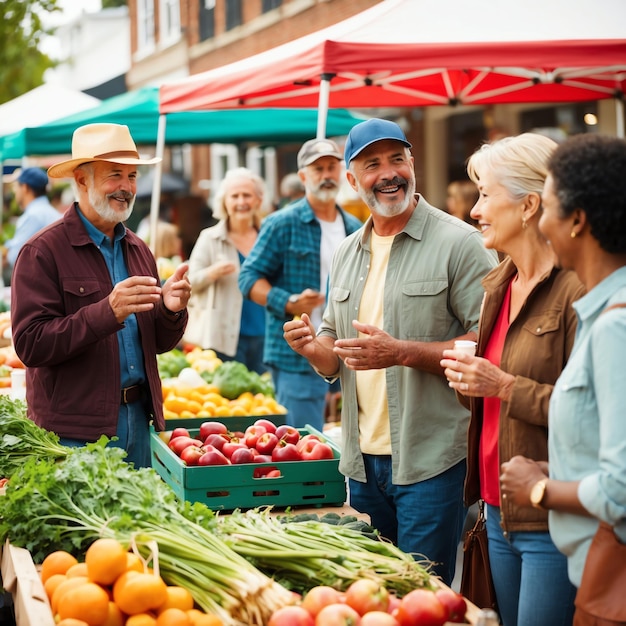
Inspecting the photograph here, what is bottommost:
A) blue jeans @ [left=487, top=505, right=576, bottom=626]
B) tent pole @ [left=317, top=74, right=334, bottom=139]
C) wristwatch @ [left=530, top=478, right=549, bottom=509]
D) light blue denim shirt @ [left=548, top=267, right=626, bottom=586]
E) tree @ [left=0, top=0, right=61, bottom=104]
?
blue jeans @ [left=487, top=505, right=576, bottom=626]

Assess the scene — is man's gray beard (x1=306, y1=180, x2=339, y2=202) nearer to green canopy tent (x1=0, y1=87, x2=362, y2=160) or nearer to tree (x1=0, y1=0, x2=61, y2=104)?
green canopy tent (x1=0, y1=87, x2=362, y2=160)

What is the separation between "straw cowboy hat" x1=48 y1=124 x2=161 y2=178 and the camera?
427 centimetres

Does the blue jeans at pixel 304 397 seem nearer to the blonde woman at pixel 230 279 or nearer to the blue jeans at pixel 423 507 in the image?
the blonde woman at pixel 230 279

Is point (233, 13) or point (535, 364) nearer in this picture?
point (535, 364)

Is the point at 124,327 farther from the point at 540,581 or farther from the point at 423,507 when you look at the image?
the point at 540,581

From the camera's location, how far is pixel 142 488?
2.97 metres

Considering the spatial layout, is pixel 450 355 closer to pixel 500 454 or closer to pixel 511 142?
pixel 500 454

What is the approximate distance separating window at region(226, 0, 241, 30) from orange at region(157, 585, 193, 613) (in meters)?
21.2

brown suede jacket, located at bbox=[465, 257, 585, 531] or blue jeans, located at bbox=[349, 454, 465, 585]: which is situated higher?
brown suede jacket, located at bbox=[465, 257, 585, 531]

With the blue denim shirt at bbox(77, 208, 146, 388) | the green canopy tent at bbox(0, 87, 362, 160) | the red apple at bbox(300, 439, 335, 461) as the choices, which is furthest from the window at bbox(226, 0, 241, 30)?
the red apple at bbox(300, 439, 335, 461)

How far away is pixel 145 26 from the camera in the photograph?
2862 centimetres

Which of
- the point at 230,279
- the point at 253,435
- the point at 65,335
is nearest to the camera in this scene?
the point at 65,335

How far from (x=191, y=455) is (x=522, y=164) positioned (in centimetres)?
177

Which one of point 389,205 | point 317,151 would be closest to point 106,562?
point 389,205
